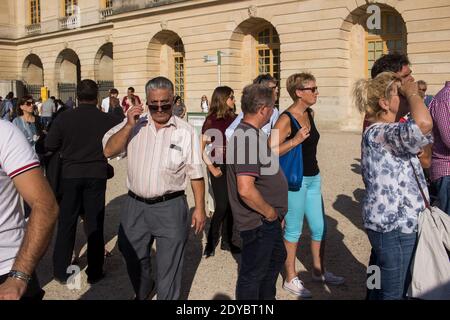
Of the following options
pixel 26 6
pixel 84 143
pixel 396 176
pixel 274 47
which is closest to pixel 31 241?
pixel 396 176

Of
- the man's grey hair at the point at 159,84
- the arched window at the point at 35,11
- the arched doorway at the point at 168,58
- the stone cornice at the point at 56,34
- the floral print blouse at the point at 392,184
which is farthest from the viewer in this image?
the arched window at the point at 35,11

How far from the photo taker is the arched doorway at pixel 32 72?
3688 centimetres

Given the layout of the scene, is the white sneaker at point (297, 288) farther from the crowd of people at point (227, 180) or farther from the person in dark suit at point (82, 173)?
the person in dark suit at point (82, 173)

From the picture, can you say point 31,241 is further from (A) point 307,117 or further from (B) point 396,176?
(A) point 307,117

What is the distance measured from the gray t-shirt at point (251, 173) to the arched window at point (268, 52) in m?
19.1

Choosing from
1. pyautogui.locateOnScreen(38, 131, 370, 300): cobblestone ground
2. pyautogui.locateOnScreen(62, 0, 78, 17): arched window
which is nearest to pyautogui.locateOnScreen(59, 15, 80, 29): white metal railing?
pyautogui.locateOnScreen(62, 0, 78, 17): arched window

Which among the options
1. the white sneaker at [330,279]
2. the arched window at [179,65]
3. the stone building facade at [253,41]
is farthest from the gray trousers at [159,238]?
the arched window at [179,65]

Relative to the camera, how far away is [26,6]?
121 ft

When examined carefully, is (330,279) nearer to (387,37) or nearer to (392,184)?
(392,184)

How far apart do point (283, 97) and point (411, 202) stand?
17164 millimetres

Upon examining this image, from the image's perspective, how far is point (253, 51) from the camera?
22547 millimetres

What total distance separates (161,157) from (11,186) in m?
1.50

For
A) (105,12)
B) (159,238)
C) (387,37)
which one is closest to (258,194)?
(159,238)

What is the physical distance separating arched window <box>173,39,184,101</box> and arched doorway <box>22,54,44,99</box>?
50.4 ft
